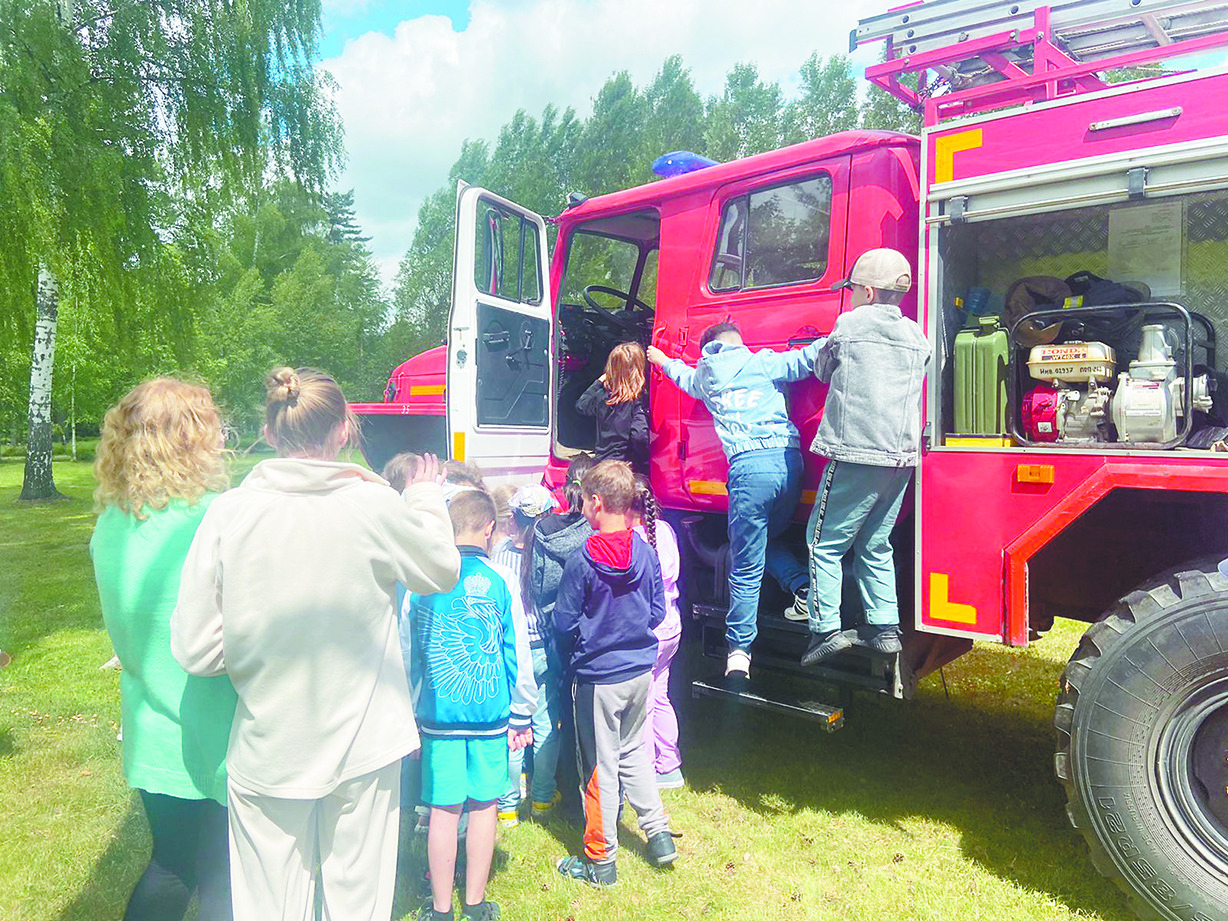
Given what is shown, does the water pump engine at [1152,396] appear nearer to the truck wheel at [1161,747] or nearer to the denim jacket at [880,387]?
the truck wheel at [1161,747]

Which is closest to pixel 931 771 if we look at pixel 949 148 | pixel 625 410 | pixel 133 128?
pixel 625 410

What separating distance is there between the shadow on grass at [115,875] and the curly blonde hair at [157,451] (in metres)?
1.79

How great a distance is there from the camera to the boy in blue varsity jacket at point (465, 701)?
2.83 meters

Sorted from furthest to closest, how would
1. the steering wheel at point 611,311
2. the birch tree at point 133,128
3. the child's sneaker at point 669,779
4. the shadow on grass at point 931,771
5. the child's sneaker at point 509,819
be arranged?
1. the birch tree at point 133,128
2. the steering wheel at point 611,311
3. the child's sneaker at point 669,779
4. the child's sneaker at point 509,819
5. the shadow on grass at point 931,771

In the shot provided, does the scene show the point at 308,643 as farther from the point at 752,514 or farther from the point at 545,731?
the point at 752,514

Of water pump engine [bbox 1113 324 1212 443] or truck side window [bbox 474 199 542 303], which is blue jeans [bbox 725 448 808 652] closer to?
water pump engine [bbox 1113 324 1212 443]

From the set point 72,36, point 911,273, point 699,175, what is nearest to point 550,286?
point 699,175

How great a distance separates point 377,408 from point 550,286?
1.74m

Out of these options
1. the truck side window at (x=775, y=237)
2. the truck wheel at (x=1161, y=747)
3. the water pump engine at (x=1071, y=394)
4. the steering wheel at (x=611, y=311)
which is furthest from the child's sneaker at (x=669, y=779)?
the steering wheel at (x=611, y=311)

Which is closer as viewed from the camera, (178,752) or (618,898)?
(178,752)

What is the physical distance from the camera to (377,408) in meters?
6.01

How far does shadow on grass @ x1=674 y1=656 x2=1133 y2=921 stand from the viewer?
11.3 feet

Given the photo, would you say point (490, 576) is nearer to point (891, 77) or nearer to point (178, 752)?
point (178, 752)

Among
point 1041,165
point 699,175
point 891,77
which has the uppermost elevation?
point 891,77
